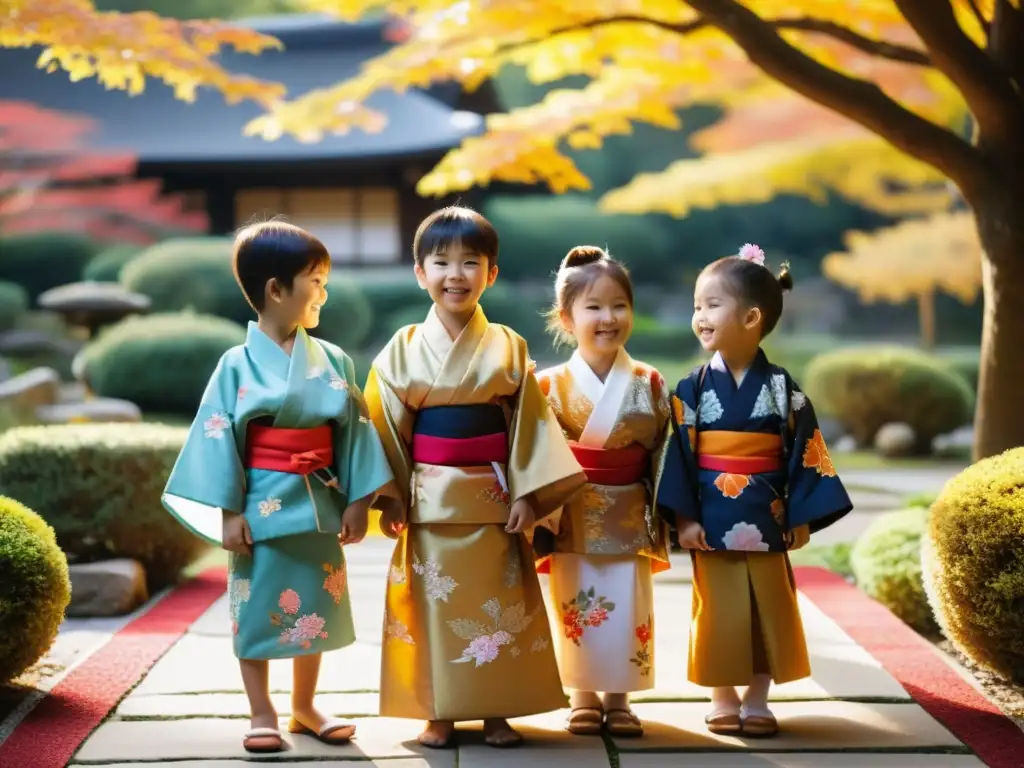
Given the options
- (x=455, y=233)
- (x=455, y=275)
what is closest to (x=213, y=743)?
(x=455, y=275)

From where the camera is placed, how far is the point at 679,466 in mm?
3867

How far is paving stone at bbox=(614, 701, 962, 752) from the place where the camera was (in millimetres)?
3711

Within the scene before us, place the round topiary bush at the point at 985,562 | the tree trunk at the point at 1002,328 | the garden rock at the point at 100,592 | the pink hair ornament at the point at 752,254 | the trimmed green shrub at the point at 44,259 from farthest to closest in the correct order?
the trimmed green shrub at the point at 44,259, the garden rock at the point at 100,592, the tree trunk at the point at 1002,328, the round topiary bush at the point at 985,562, the pink hair ornament at the point at 752,254

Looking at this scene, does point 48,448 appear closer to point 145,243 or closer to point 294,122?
point 294,122

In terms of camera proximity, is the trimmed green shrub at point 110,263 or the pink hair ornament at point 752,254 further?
the trimmed green shrub at point 110,263

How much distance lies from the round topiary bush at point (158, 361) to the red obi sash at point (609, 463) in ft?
31.9

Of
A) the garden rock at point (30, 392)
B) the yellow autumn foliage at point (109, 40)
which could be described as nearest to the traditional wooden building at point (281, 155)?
the garden rock at point (30, 392)

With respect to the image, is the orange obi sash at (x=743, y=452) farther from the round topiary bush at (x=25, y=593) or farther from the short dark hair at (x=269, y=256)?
the round topiary bush at (x=25, y=593)

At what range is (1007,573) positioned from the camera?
4070mm

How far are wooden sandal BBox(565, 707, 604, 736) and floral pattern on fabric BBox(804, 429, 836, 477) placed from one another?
3.64 feet

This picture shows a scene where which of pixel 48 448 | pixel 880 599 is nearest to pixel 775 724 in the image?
pixel 880 599

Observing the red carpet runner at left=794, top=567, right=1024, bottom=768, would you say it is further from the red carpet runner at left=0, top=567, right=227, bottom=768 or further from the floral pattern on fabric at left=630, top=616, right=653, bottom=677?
the red carpet runner at left=0, top=567, right=227, bottom=768

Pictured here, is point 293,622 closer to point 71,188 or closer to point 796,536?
point 796,536

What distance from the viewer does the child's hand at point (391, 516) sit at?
379 cm
